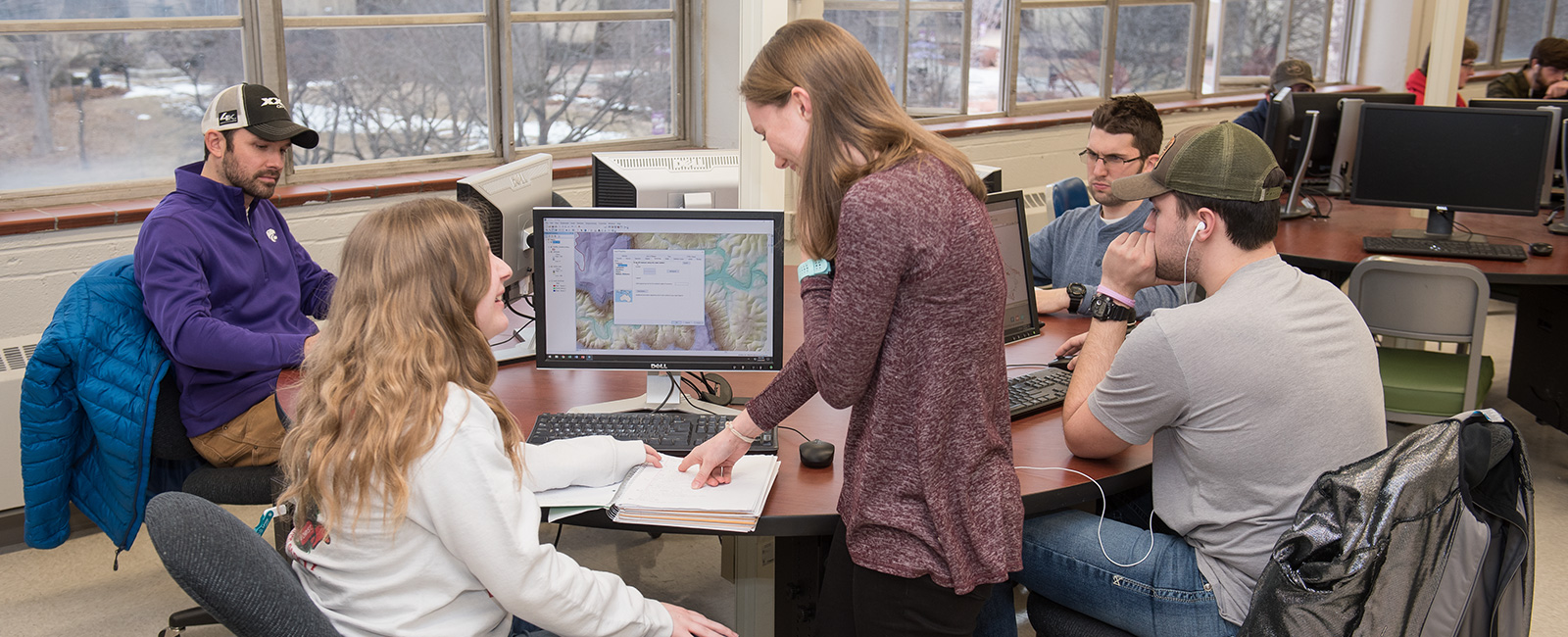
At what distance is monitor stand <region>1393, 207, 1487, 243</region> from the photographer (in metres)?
3.79

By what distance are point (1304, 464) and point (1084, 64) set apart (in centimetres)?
496

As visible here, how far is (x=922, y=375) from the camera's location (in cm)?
138

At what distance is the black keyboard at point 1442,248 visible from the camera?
353 centimetres

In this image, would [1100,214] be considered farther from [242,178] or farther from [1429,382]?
[242,178]

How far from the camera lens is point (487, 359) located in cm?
147

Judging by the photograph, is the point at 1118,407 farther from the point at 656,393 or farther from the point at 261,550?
the point at 261,550

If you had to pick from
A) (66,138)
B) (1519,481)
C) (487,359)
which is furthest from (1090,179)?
(66,138)

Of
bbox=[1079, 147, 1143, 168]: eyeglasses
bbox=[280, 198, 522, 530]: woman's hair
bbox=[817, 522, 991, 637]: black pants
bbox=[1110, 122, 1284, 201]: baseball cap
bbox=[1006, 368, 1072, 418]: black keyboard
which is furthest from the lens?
bbox=[1079, 147, 1143, 168]: eyeglasses

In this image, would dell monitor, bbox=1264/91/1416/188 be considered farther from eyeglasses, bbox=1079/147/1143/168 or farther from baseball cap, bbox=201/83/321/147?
baseball cap, bbox=201/83/321/147

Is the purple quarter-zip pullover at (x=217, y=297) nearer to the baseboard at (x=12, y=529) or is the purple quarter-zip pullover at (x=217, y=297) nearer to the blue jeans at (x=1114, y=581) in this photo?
the baseboard at (x=12, y=529)

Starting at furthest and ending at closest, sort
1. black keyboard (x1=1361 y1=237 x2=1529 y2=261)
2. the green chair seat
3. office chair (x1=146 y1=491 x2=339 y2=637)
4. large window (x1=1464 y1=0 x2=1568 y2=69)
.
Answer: large window (x1=1464 y1=0 x2=1568 y2=69) < black keyboard (x1=1361 y1=237 x2=1529 y2=261) < the green chair seat < office chair (x1=146 y1=491 x2=339 y2=637)

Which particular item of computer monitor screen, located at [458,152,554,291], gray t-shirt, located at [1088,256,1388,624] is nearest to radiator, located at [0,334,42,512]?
computer monitor screen, located at [458,152,554,291]

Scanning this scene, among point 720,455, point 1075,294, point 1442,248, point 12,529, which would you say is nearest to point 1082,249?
point 1075,294

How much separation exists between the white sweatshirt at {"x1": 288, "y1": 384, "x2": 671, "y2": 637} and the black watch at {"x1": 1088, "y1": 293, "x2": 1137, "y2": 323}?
0.94 m
